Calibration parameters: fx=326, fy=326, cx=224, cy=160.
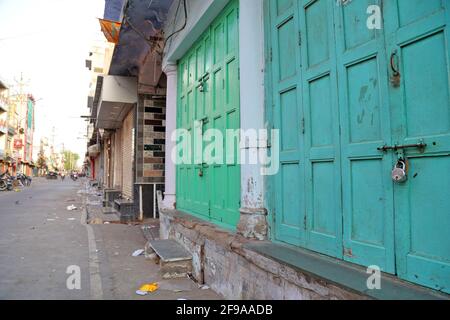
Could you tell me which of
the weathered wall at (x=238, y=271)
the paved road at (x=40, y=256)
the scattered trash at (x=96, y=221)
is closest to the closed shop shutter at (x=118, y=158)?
the scattered trash at (x=96, y=221)

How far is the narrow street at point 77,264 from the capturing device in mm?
3842

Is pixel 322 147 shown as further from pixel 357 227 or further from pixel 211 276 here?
pixel 211 276

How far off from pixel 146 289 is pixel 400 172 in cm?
316

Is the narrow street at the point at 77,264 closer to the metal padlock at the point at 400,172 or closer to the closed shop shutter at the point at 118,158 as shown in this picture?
the metal padlock at the point at 400,172

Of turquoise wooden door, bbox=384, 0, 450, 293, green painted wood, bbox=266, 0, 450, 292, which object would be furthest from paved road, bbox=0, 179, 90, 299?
turquoise wooden door, bbox=384, 0, 450, 293

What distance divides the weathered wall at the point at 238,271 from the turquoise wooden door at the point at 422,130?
46 cm

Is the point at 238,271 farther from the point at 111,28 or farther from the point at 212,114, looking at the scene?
the point at 111,28

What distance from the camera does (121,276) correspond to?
4527mm

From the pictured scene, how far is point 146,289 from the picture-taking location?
155 inches

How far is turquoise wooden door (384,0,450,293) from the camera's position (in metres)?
1.84

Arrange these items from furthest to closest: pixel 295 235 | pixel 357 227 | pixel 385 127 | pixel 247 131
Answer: pixel 247 131 < pixel 295 235 < pixel 357 227 < pixel 385 127

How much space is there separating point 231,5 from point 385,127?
10.1 feet

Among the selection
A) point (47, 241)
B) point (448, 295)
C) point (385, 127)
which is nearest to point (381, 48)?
point (385, 127)

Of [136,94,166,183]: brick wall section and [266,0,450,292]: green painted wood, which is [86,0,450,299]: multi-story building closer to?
[266,0,450,292]: green painted wood
